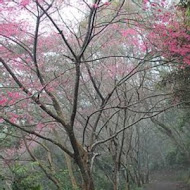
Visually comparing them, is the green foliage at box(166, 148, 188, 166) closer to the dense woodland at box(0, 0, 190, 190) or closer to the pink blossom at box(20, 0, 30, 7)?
the dense woodland at box(0, 0, 190, 190)

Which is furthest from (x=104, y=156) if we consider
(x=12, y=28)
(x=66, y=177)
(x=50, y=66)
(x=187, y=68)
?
(x=12, y=28)

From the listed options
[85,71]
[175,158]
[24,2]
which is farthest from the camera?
[175,158]

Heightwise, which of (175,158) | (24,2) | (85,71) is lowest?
(175,158)

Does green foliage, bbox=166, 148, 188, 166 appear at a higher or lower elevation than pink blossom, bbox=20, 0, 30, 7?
lower

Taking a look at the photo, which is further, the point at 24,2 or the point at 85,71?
the point at 85,71

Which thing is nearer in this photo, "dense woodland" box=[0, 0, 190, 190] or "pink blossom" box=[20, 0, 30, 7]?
"pink blossom" box=[20, 0, 30, 7]

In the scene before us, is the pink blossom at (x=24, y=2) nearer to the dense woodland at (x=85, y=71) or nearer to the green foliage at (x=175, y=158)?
the dense woodland at (x=85, y=71)

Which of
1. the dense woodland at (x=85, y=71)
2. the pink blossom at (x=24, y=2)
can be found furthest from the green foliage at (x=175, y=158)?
the pink blossom at (x=24, y=2)

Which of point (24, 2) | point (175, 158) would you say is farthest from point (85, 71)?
point (175, 158)

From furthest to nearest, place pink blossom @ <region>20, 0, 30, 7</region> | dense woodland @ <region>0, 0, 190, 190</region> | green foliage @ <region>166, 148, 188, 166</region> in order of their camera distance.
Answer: green foliage @ <region>166, 148, 188, 166</region> → dense woodland @ <region>0, 0, 190, 190</region> → pink blossom @ <region>20, 0, 30, 7</region>

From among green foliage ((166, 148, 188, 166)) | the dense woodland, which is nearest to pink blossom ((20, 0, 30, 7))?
the dense woodland

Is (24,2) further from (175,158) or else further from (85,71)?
(175,158)

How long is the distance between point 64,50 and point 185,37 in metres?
5.44

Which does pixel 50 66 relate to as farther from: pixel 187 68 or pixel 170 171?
pixel 170 171
